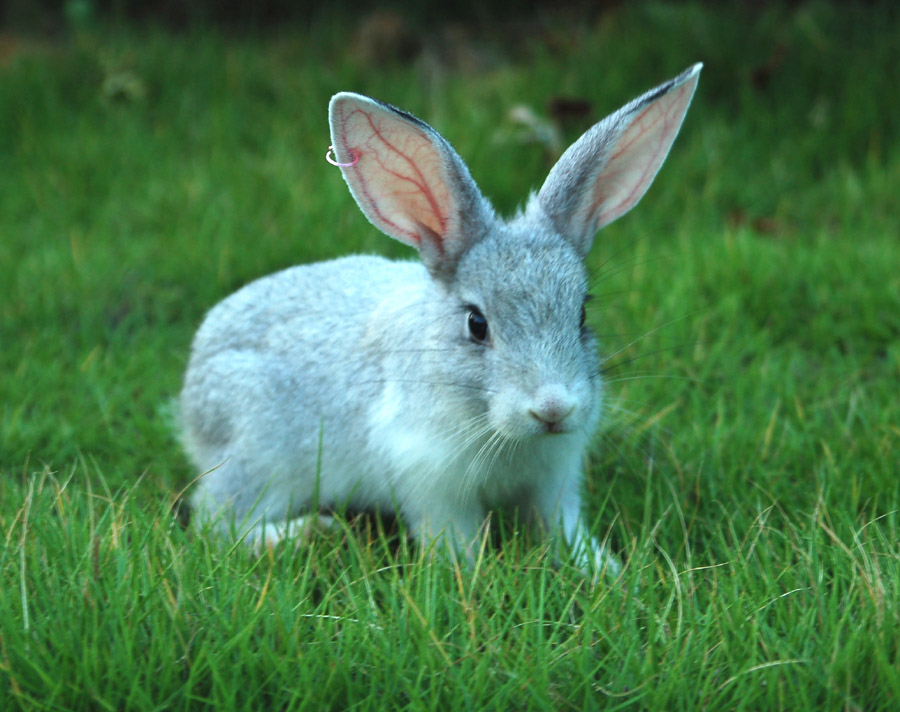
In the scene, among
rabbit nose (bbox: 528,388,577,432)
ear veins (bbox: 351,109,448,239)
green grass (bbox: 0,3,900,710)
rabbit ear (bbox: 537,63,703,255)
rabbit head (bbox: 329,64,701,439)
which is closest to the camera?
green grass (bbox: 0,3,900,710)

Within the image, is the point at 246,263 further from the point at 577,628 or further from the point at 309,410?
the point at 577,628

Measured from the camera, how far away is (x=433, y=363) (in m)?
3.45

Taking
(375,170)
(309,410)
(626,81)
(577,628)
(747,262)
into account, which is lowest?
(577,628)

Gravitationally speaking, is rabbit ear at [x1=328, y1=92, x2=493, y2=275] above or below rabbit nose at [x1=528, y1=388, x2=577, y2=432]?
above

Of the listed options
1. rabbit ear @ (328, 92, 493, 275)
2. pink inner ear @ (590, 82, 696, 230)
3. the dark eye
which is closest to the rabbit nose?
the dark eye

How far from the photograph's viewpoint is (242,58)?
7598mm

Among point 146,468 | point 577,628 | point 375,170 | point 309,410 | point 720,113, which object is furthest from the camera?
point 720,113

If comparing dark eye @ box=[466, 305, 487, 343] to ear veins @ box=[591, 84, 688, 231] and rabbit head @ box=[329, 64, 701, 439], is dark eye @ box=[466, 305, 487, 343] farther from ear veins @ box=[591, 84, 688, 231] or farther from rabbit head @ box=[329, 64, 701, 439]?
ear veins @ box=[591, 84, 688, 231]

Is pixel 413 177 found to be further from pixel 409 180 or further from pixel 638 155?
pixel 638 155

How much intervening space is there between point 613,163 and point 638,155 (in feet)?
0.29

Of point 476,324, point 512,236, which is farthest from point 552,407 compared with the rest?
point 512,236

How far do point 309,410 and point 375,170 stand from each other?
2.98 feet

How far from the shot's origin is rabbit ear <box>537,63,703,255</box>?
3467mm

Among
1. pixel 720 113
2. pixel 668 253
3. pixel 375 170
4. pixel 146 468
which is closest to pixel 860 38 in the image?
pixel 720 113
